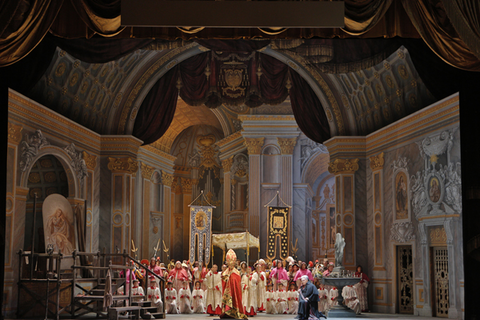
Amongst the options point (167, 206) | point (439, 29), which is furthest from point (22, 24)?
point (167, 206)

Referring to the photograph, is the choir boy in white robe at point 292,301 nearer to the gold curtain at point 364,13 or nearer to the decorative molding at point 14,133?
the decorative molding at point 14,133

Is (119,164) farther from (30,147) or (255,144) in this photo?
(255,144)

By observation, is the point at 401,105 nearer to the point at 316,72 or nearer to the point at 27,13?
the point at 316,72

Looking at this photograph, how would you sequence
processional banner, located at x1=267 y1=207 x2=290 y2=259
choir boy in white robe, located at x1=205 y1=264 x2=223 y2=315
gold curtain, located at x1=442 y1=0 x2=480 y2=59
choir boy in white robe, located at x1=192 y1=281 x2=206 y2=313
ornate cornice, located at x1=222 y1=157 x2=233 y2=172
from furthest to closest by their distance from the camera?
ornate cornice, located at x1=222 y1=157 x2=233 y2=172 → processional banner, located at x1=267 y1=207 x2=290 y2=259 → choir boy in white robe, located at x1=192 y1=281 x2=206 y2=313 → choir boy in white robe, located at x1=205 y1=264 x2=223 y2=315 → gold curtain, located at x1=442 y1=0 x2=480 y2=59

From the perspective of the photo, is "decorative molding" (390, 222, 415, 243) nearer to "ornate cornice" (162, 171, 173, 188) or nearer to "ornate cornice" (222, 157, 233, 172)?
"ornate cornice" (222, 157, 233, 172)

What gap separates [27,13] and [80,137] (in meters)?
8.79

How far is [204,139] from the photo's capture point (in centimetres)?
3145

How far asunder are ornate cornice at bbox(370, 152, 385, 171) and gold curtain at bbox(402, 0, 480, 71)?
8.77m

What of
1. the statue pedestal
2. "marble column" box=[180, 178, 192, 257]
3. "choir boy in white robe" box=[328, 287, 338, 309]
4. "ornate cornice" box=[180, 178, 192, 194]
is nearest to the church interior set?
"choir boy in white robe" box=[328, 287, 338, 309]

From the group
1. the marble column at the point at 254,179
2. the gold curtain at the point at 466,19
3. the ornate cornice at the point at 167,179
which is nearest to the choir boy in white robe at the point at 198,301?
the marble column at the point at 254,179

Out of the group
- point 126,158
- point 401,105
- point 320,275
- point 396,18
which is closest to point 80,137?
point 126,158

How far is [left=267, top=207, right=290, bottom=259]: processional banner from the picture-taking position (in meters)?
23.7

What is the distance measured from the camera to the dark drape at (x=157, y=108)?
782 inches

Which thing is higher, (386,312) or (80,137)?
(80,137)
